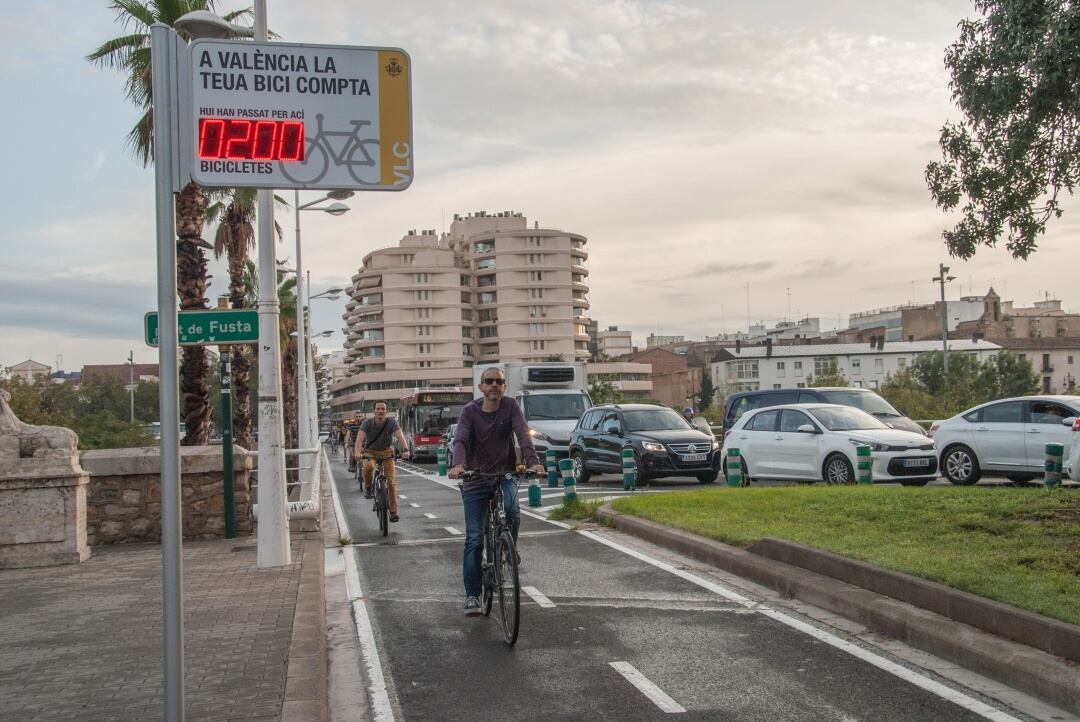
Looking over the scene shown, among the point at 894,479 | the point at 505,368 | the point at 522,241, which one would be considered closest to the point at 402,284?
the point at 522,241

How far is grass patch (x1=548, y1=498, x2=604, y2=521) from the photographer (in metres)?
14.7

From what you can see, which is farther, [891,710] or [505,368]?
[505,368]

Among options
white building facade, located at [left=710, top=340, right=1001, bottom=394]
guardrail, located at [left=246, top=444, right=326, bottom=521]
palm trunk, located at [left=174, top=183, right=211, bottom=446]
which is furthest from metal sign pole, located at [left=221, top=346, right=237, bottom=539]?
white building facade, located at [left=710, top=340, right=1001, bottom=394]

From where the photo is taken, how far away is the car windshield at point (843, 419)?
17750mm

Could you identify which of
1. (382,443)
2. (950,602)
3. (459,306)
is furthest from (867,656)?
(459,306)

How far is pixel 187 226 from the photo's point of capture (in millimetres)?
20938

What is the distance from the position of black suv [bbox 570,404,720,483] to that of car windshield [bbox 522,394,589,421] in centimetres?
339

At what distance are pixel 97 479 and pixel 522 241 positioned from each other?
125791 millimetres

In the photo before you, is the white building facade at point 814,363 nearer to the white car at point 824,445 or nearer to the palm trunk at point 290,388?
the palm trunk at point 290,388

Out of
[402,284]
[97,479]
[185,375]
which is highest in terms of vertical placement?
[402,284]

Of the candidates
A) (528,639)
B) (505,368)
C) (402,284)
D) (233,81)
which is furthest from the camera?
(402,284)

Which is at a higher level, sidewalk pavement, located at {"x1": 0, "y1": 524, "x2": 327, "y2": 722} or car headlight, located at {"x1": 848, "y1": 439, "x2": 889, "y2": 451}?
car headlight, located at {"x1": 848, "y1": 439, "x2": 889, "y2": 451}

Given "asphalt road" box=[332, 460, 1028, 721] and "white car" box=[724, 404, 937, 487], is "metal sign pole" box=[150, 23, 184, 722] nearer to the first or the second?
"asphalt road" box=[332, 460, 1028, 721]

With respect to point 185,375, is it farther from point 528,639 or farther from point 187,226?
point 528,639
